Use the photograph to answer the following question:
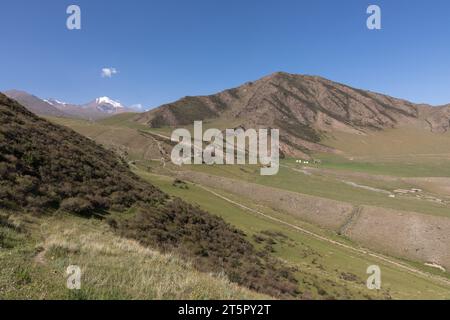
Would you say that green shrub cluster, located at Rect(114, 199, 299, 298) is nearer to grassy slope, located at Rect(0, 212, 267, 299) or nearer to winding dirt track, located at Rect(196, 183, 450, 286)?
grassy slope, located at Rect(0, 212, 267, 299)

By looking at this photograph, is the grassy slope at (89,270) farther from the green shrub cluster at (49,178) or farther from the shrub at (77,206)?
the shrub at (77,206)

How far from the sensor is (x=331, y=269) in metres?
36.0

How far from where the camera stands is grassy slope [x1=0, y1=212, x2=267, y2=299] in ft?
28.0

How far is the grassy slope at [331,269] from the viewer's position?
2894 cm

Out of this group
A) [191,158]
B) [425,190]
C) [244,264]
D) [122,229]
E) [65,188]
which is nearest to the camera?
[122,229]

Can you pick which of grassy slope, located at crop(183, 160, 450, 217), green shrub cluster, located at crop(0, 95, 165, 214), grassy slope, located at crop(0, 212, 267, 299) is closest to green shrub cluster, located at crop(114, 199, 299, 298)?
green shrub cluster, located at crop(0, 95, 165, 214)

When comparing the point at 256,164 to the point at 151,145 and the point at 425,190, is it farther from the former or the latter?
the point at 425,190

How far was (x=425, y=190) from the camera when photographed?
118 meters

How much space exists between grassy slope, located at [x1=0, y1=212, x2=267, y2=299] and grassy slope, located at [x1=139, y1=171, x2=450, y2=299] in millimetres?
17254

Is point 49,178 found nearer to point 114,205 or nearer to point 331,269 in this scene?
point 114,205
